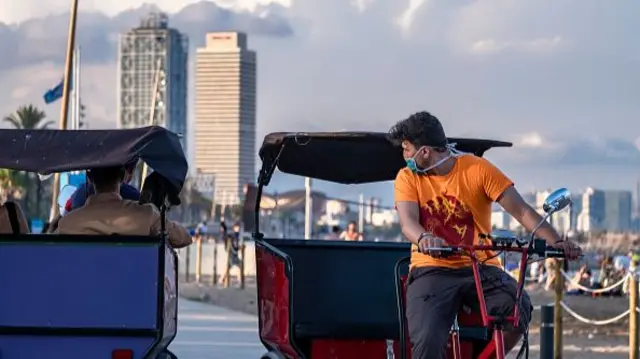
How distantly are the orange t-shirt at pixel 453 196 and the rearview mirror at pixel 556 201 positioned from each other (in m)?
0.77

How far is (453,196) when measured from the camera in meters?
7.98

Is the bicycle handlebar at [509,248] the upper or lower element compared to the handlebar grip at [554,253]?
upper

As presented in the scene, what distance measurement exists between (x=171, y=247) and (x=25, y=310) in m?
1.02

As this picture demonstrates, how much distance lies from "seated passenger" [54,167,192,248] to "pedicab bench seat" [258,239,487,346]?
34.9 inches

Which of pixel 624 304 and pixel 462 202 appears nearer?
pixel 462 202

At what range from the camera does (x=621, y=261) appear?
202ft

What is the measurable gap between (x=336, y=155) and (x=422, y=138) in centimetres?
296

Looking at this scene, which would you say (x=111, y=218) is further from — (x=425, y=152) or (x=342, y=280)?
(x=425, y=152)

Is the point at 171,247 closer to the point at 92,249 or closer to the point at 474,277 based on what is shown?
the point at 92,249

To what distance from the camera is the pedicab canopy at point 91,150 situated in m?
8.98

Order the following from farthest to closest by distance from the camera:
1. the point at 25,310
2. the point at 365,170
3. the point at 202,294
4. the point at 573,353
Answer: the point at 202,294 < the point at 573,353 < the point at 365,170 < the point at 25,310

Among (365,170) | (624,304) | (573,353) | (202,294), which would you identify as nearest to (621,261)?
(624,304)

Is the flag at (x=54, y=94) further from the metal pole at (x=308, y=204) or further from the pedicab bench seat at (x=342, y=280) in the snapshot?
the pedicab bench seat at (x=342, y=280)

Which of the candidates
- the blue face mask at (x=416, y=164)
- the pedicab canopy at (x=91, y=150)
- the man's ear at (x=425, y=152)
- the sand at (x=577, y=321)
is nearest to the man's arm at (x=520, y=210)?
the blue face mask at (x=416, y=164)
